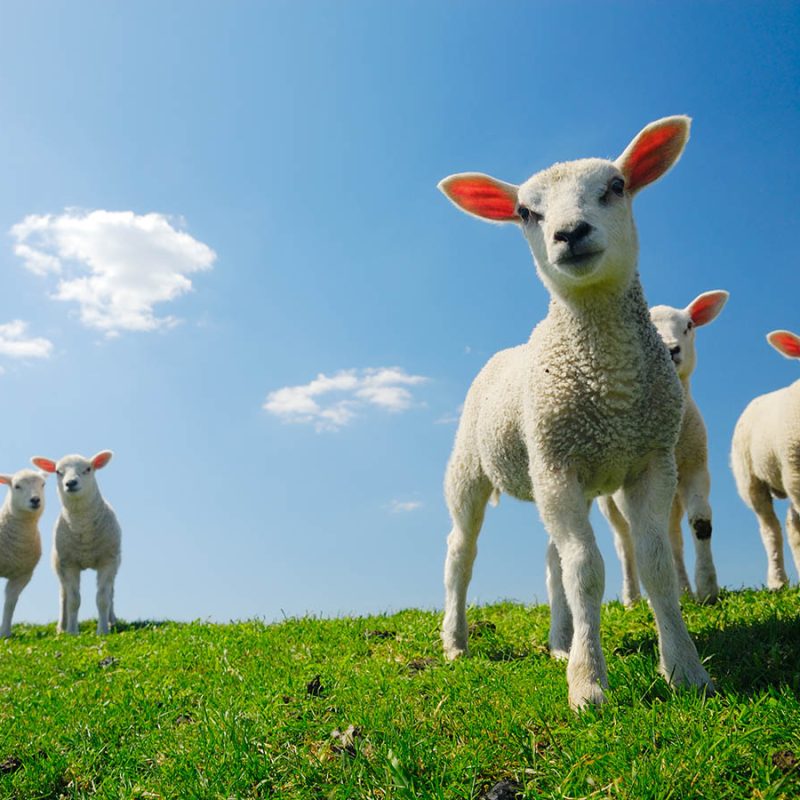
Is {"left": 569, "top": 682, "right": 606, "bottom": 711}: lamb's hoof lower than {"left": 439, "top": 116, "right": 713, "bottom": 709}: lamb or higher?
lower

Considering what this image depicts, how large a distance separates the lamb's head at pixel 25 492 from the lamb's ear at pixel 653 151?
13700 millimetres

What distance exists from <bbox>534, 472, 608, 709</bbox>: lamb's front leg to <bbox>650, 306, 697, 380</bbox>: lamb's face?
3550 millimetres

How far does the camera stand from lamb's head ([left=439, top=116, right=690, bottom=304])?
15.7 ft

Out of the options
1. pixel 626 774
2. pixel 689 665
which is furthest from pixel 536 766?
pixel 689 665

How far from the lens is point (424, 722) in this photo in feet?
14.7

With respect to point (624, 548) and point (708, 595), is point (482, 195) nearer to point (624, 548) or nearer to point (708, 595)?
point (624, 548)

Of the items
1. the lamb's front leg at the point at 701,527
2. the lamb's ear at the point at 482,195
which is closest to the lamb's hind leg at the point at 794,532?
the lamb's front leg at the point at 701,527

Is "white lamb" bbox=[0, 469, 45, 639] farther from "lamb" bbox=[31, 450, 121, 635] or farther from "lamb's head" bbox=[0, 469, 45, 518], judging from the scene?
"lamb" bbox=[31, 450, 121, 635]

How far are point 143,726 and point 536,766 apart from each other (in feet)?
10.5

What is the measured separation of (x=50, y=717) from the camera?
21.0 feet

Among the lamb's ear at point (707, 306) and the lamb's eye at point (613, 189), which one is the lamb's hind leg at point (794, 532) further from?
the lamb's eye at point (613, 189)

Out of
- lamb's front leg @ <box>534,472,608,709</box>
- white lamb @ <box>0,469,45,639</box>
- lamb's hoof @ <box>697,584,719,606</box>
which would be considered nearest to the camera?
lamb's front leg @ <box>534,472,608,709</box>

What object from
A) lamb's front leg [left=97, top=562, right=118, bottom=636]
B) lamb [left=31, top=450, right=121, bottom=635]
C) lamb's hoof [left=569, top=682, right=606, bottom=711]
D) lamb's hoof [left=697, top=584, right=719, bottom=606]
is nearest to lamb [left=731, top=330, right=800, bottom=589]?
lamb's hoof [left=697, top=584, right=719, bottom=606]

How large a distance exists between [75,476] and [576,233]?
12.0 m
